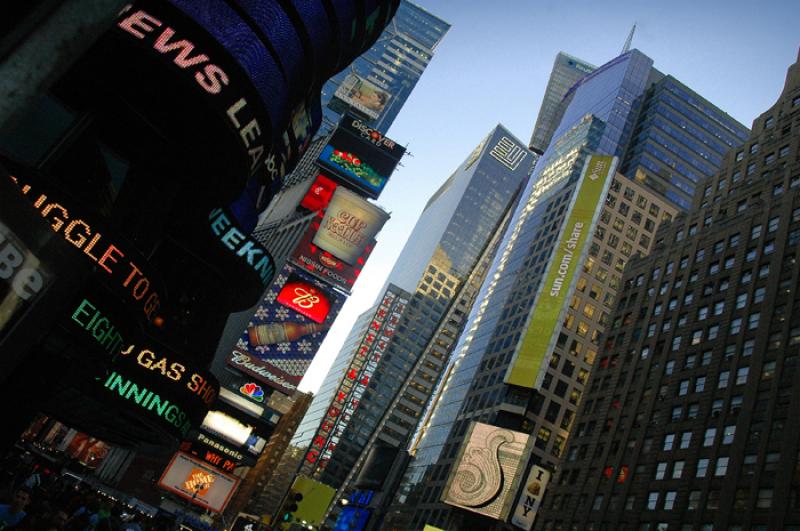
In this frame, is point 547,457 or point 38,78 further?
point 547,457

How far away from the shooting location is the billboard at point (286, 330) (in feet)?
199

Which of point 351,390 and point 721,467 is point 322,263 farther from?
point 351,390

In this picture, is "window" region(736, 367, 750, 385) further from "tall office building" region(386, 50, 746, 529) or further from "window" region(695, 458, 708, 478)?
"tall office building" region(386, 50, 746, 529)

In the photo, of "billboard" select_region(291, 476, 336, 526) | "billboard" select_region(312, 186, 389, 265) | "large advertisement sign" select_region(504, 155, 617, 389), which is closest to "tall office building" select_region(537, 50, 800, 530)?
"large advertisement sign" select_region(504, 155, 617, 389)

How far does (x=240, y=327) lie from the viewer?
59.8 metres

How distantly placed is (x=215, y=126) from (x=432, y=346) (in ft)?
522

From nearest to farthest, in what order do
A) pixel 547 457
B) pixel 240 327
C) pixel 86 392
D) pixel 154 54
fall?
pixel 154 54 < pixel 86 392 < pixel 240 327 < pixel 547 457

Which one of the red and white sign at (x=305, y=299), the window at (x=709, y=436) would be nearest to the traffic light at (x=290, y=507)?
the red and white sign at (x=305, y=299)

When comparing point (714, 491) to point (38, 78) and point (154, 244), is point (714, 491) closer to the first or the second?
point (154, 244)

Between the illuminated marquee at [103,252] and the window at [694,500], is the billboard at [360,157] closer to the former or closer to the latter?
the window at [694,500]

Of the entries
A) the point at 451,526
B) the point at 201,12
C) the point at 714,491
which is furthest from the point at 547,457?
the point at 201,12

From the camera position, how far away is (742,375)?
5653 cm

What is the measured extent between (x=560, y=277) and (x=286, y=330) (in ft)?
173

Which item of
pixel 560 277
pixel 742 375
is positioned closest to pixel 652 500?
pixel 742 375
